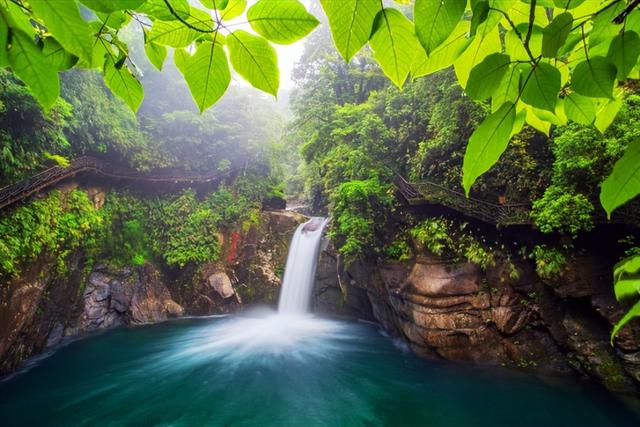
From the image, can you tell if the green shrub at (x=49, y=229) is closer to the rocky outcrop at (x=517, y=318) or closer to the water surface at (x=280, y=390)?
the water surface at (x=280, y=390)

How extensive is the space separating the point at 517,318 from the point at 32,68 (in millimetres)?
7851

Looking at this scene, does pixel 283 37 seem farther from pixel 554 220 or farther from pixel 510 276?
pixel 510 276

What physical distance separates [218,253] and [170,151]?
226 inches

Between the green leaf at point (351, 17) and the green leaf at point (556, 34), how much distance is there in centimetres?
26

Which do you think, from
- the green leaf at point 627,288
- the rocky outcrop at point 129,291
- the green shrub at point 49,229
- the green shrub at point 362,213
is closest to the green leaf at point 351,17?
the green leaf at point 627,288

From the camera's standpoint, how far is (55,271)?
832 centimetres

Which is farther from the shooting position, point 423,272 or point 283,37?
point 423,272

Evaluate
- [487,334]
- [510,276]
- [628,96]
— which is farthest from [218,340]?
[628,96]

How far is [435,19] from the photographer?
0.36m

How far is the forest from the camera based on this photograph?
0.44m

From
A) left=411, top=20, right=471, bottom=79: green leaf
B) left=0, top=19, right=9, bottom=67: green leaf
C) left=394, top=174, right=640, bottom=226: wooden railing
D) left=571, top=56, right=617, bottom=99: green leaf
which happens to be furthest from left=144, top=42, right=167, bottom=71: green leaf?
left=394, top=174, right=640, bottom=226: wooden railing

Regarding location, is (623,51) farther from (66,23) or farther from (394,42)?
(66,23)

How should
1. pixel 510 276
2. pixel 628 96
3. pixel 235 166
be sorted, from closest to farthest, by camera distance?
pixel 628 96 < pixel 510 276 < pixel 235 166

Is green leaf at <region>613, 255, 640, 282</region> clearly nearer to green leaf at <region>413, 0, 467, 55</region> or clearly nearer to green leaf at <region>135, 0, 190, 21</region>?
green leaf at <region>413, 0, 467, 55</region>
